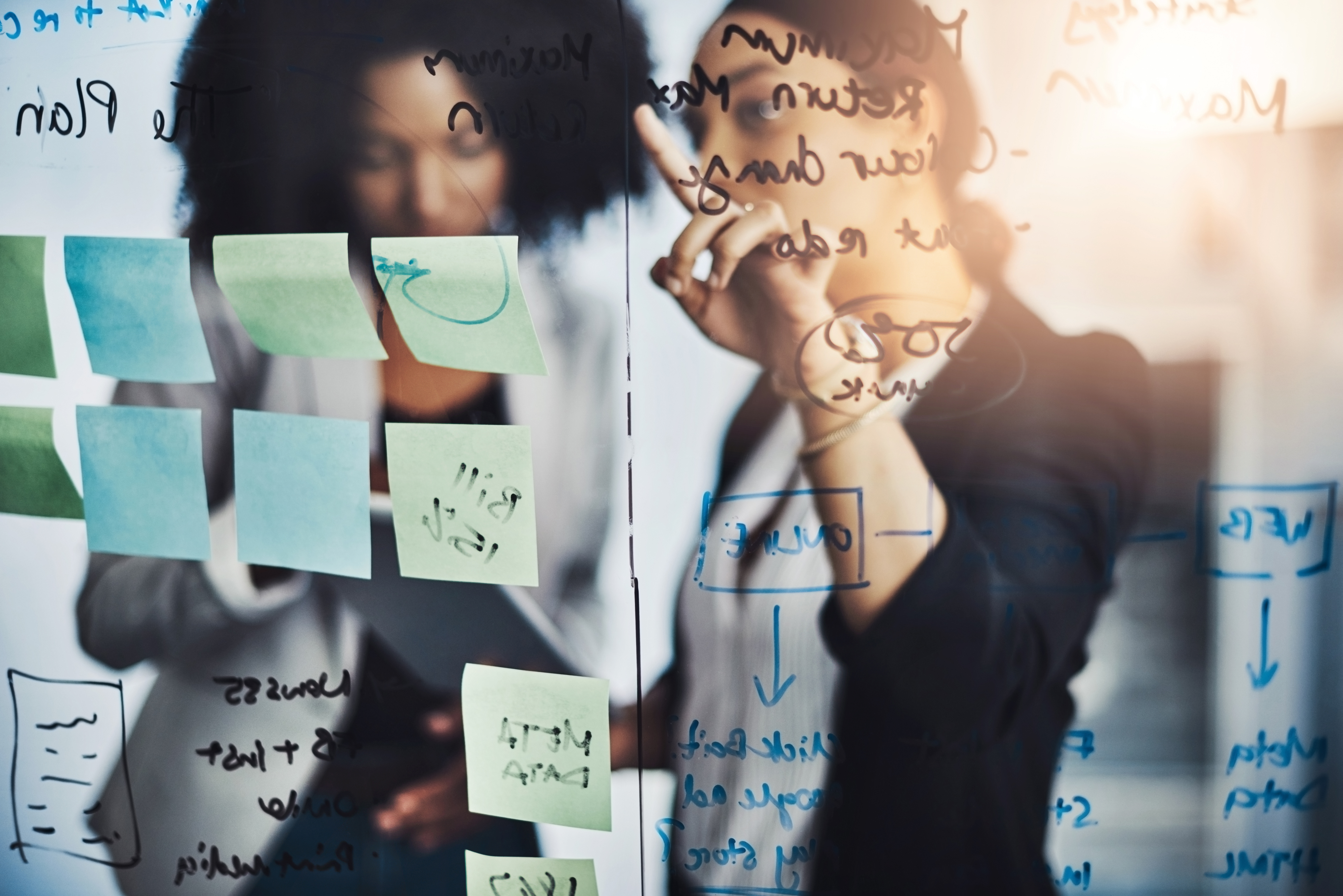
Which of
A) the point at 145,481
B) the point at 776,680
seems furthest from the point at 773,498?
the point at 145,481

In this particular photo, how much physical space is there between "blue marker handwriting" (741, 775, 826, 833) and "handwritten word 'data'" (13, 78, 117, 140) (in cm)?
97

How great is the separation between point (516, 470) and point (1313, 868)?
93 centimetres

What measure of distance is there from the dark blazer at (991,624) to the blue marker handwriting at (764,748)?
0.02 meters

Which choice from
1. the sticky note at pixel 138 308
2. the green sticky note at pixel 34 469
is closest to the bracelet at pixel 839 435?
the sticky note at pixel 138 308

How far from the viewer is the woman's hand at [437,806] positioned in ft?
3.03

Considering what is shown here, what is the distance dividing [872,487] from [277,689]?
2.31 feet

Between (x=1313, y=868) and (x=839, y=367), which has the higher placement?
(x=839, y=367)

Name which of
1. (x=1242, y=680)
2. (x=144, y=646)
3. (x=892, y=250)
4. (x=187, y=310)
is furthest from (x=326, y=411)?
(x=1242, y=680)

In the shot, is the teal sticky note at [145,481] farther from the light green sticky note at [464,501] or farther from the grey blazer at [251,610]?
the light green sticky note at [464,501]

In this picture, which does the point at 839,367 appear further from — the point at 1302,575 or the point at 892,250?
the point at 1302,575

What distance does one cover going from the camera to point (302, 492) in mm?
913

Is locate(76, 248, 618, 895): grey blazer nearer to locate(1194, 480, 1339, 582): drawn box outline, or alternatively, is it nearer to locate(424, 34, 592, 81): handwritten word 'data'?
locate(424, 34, 592, 81): handwritten word 'data'

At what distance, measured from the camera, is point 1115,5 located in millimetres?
776

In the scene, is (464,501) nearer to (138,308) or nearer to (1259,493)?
(138,308)
